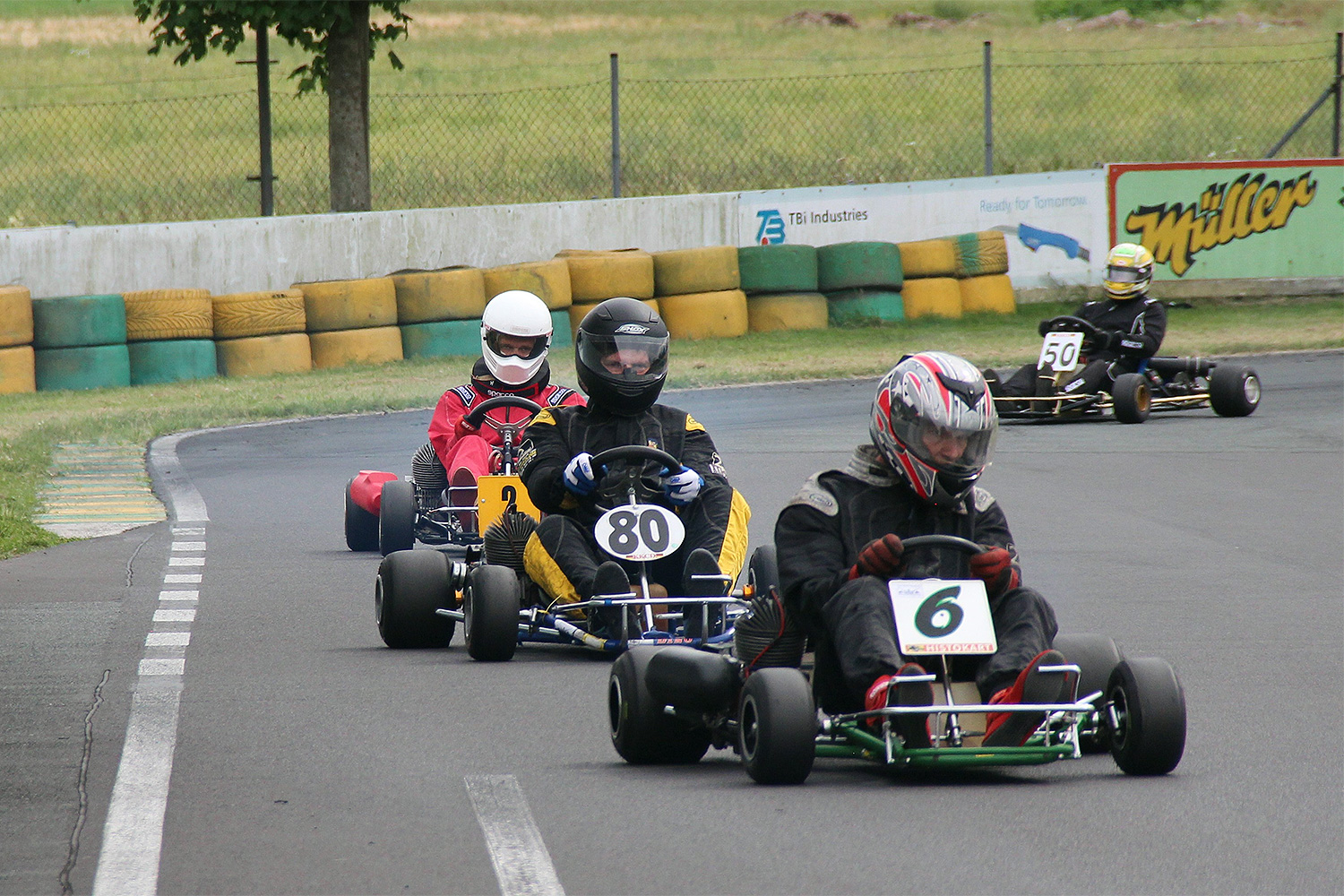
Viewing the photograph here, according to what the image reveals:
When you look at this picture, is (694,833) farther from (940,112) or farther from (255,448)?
(940,112)

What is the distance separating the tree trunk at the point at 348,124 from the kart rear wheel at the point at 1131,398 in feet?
31.5

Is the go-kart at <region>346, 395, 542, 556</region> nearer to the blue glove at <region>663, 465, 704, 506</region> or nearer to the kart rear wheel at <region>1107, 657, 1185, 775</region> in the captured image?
the blue glove at <region>663, 465, 704, 506</region>

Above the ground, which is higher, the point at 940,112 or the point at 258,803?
the point at 940,112

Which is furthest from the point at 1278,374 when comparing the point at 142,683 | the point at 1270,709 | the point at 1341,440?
the point at 142,683

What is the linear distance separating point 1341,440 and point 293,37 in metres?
12.1

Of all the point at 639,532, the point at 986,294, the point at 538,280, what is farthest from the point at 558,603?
the point at 986,294

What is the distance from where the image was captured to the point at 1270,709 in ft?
19.2

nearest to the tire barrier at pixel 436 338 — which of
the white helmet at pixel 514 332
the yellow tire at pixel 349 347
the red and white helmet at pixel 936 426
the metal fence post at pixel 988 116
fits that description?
the yellow tire at pixel 349 347

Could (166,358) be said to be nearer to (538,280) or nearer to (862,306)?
(538,280)

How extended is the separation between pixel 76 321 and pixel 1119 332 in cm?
879

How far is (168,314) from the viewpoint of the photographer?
1700cm

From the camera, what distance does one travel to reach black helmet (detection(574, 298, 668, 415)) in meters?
7.20

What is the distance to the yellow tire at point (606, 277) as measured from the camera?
18.7 meters

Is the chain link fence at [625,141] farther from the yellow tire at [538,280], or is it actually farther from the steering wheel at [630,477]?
the steering wheel at [630,477]
